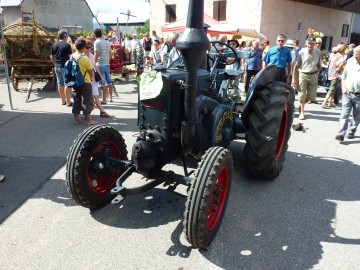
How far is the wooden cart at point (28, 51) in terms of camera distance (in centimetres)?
913

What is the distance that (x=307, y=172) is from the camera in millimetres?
4309

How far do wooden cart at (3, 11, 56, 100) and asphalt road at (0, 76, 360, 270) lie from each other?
5.20 m

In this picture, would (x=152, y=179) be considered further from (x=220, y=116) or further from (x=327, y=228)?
(x=327, y=228)

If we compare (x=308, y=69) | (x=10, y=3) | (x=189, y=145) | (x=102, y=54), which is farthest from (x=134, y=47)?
(x=10, y=3)

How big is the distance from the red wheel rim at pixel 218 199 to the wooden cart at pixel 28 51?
782 centimetres

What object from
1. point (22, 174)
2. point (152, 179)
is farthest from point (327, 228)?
point (22, 174)

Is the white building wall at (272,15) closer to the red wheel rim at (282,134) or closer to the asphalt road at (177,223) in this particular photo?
the red wheel rim at (282,134)

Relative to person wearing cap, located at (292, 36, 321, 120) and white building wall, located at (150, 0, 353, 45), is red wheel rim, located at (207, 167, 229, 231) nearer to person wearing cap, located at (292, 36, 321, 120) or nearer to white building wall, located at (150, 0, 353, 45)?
person wearing cap, located at (292, 36, 321, 120)

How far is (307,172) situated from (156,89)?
2.53 meters

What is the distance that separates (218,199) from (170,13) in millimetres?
20945

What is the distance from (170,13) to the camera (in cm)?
2188

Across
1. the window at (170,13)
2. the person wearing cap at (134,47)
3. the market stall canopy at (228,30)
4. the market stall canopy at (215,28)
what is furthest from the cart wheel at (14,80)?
the window at (170,13)

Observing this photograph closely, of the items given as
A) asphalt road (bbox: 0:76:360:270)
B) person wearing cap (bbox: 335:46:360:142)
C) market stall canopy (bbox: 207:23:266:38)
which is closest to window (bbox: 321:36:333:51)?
market stall canopy (bbox: 207:23:266:38)

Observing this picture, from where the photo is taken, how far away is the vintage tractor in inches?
94.6
